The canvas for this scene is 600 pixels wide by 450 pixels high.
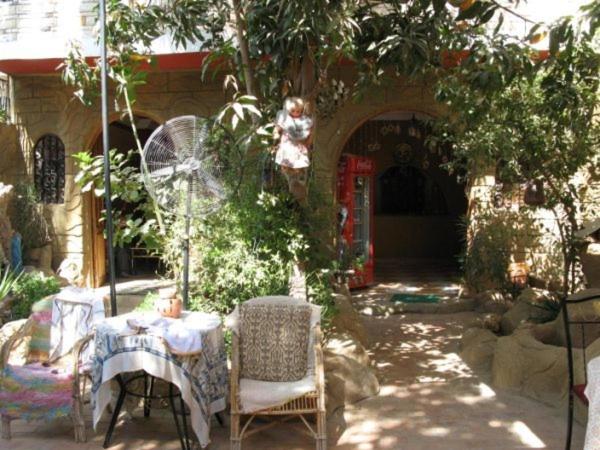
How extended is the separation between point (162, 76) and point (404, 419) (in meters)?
6.63

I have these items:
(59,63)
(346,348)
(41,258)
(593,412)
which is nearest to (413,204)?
(41,258)

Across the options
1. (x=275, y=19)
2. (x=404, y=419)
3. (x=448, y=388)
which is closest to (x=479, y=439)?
(x=404, y=419)

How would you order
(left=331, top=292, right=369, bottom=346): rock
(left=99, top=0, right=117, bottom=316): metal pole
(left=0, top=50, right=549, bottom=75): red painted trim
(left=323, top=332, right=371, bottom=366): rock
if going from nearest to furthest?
(left=99, top=0, right=117, bottom=316): metal pole, (left=323, top=332, right=371, bottom=366): rock, (left=331, top=292, right=369, bottom=346): rock, (left=0, top=50, right=549, bottom=75): red painted trim

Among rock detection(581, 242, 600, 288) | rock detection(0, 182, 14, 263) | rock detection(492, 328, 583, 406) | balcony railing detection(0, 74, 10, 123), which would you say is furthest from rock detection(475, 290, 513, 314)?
balcony railing detection(0, 74, 10, 123)

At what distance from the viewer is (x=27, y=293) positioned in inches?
290

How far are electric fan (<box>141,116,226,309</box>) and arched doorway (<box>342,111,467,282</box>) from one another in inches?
359

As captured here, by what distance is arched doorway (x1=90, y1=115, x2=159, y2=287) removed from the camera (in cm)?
998

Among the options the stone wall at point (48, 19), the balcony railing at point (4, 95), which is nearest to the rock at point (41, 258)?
the balcony railing at point (4, 95)

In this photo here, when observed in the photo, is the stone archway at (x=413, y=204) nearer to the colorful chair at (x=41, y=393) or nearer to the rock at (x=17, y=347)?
the rock at (x=17, y=347)

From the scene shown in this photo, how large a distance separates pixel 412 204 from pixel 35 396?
445 inches

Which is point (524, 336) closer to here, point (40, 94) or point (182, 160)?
point (182, 160)

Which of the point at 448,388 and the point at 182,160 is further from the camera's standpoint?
the point at 448,388

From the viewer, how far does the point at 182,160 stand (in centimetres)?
481

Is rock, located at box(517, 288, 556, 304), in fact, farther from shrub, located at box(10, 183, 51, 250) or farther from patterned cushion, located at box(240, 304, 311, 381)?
shrub, located at box(10, 183, 51, 250)
